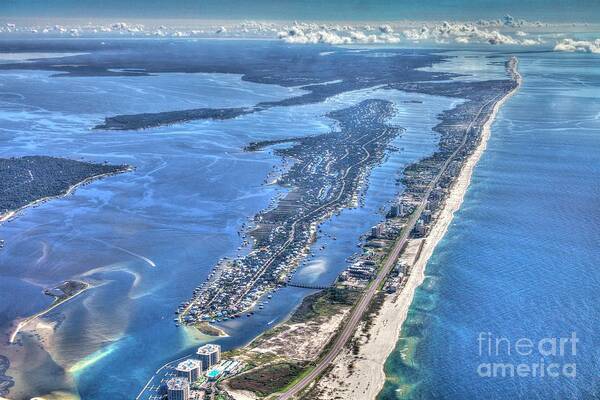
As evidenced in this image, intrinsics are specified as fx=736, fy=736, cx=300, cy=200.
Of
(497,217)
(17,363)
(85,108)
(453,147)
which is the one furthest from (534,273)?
(85,108)

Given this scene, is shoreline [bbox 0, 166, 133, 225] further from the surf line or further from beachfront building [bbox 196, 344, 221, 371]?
beachfront building [bbox 196, 344, 221, 371]

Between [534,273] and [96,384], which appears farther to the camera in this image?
[534,273]

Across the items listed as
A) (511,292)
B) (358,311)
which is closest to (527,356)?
(511,292)

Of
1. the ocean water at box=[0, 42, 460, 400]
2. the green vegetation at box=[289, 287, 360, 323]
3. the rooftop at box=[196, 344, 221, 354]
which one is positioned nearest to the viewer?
the rooftop at box=[196, 344, 221, 354]

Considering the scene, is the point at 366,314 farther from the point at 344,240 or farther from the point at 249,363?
the point at 344,240

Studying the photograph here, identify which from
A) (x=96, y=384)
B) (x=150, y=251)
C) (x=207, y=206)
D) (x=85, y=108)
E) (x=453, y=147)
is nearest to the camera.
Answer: (x=96, y=384)

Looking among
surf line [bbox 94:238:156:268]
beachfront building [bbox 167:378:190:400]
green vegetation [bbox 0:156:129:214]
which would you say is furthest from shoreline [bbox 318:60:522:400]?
green vegetation [bbox 0:156:129:214]
